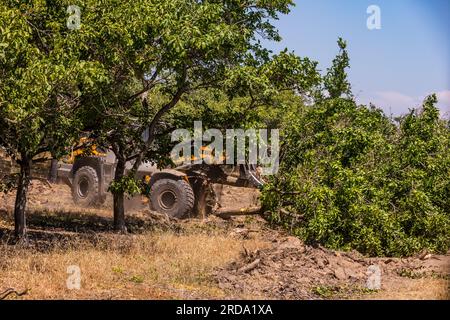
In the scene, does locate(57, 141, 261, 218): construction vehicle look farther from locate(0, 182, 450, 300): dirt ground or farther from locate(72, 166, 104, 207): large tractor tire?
locate(0, 182, 450, 300): dirt ground

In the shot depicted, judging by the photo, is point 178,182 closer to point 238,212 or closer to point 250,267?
point 238,212

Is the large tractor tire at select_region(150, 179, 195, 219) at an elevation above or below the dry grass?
above

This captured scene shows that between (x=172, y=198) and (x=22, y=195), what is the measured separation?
247 inches

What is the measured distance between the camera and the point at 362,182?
13.4 meters

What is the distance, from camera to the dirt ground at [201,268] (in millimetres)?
9016

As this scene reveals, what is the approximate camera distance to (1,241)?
1202 centimetres

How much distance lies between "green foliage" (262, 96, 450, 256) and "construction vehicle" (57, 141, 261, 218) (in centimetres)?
201

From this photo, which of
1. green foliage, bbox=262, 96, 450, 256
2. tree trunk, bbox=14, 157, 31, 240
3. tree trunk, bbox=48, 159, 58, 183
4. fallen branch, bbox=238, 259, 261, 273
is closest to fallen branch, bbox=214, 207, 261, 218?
green foliage, bbox=262, 96, 450, 256

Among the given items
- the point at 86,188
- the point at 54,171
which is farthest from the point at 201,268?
the point at 54,171

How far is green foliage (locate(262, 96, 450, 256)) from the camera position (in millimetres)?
13016

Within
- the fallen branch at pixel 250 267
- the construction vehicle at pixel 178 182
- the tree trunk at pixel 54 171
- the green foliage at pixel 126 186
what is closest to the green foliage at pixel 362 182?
the construction vehicle at pixel 178 182

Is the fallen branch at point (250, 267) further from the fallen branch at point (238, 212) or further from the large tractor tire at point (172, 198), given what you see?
the large tractor tire at point (172, 198)

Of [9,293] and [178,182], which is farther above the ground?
[178,182]
